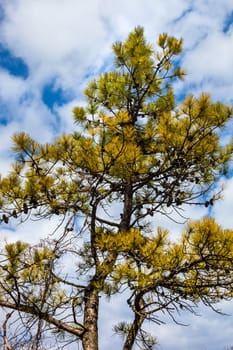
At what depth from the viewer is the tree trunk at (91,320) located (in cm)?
388

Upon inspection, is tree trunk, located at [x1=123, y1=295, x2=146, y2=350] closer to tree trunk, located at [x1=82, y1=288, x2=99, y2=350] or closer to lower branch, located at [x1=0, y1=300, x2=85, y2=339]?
tree trunk, located at [x1=82, y1=288, x2=99, y2=350]

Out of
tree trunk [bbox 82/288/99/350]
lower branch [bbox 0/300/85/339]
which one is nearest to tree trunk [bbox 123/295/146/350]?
tree trunk [bbox 82/288/99/350]

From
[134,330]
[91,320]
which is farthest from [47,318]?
[134,330]

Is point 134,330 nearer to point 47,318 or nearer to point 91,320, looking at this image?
point 91,320

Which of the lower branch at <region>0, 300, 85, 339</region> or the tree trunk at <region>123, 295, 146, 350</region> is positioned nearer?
the lower branch at <region>0, 300, 85, 339</region>

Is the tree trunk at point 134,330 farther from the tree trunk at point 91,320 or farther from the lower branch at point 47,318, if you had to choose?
the lower branch at point 47,318

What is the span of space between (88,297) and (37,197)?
1.00 meters

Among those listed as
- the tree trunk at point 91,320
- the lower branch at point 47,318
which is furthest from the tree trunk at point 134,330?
the lower branch at point 47,318

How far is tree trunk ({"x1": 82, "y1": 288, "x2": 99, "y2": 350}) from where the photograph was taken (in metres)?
3.88

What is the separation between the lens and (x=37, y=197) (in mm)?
4324

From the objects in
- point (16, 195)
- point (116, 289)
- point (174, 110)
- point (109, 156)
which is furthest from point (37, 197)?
point (174, 110)

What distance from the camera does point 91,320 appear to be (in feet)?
13.1

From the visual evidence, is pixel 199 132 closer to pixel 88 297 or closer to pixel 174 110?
pixel 174 110

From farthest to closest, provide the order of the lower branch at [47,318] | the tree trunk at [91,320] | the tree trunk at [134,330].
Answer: the tree trunk at [134,330]
the tree trunk at [91,320]
the lower branch at [47,318]
